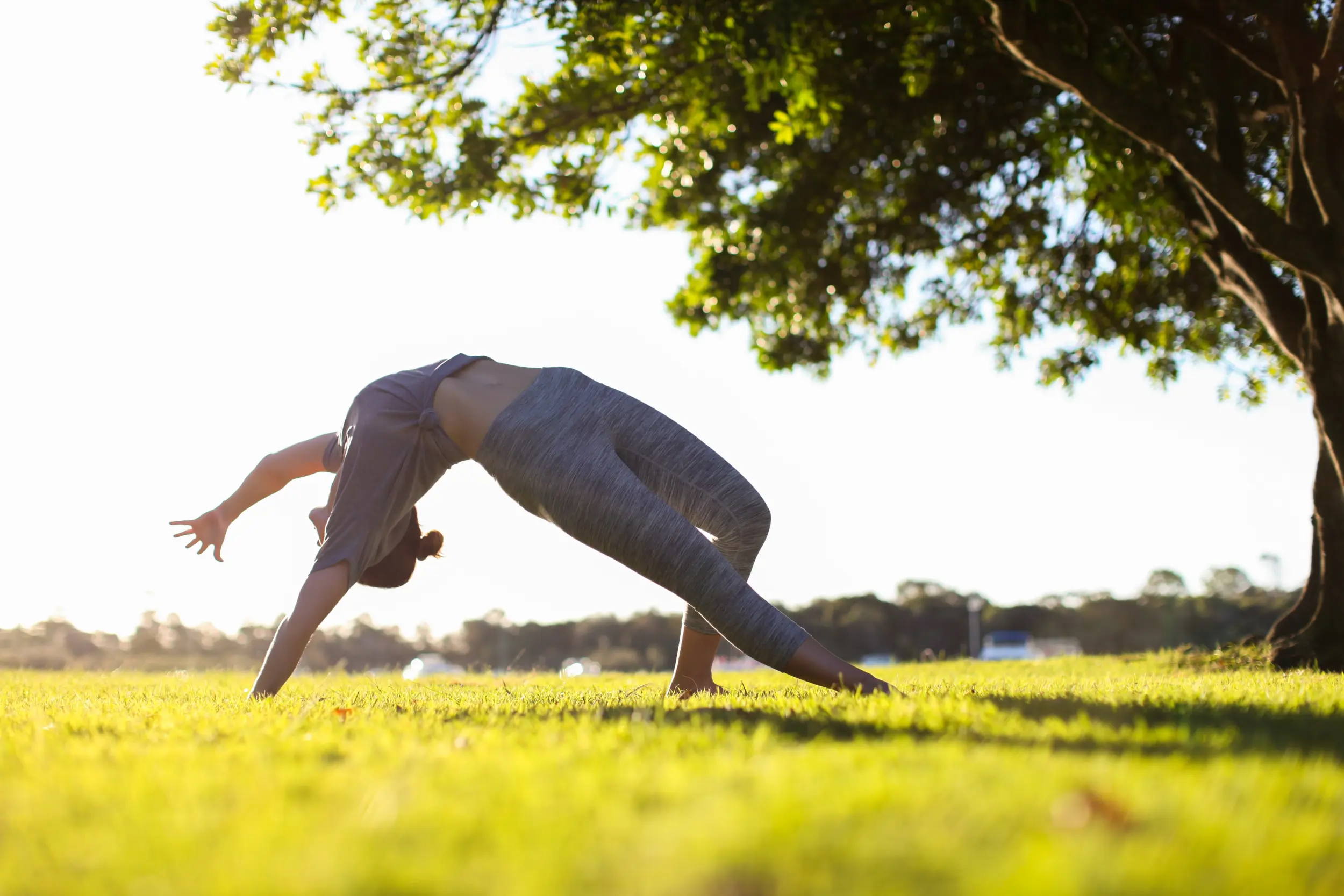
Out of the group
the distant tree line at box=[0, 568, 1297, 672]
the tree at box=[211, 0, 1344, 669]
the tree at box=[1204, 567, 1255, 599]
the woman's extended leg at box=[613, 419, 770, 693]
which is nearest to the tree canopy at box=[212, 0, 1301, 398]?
the tree at box=[211, 0, 1344, 669]

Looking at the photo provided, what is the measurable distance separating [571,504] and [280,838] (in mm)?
2257

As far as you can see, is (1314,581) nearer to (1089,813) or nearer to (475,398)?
(475,398)

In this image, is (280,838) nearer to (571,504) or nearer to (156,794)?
(156,794)

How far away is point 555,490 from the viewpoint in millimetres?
3697

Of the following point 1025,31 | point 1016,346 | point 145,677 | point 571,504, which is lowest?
point 145,677

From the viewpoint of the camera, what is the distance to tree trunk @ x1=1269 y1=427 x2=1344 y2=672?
7.81 meters

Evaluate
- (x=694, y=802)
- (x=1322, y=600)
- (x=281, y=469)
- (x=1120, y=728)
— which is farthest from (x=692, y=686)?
(x=1322, y=600)

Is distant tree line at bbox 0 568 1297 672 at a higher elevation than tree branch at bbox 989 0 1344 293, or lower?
lower

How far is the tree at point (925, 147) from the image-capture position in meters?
7.61

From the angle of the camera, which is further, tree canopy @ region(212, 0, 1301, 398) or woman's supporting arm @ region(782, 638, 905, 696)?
tree canopy @ region(212, 0, 1301, 398)

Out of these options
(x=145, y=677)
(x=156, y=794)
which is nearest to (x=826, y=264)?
(x=145, y=677)

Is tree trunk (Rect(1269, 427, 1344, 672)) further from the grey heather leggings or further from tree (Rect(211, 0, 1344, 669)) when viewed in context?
the grey heather leggings

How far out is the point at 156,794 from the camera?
6.15ft

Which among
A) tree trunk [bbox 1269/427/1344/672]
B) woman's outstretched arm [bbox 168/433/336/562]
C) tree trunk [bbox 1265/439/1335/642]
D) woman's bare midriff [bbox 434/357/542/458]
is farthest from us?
tree trunk [bbox 1265/439/1335/642]
